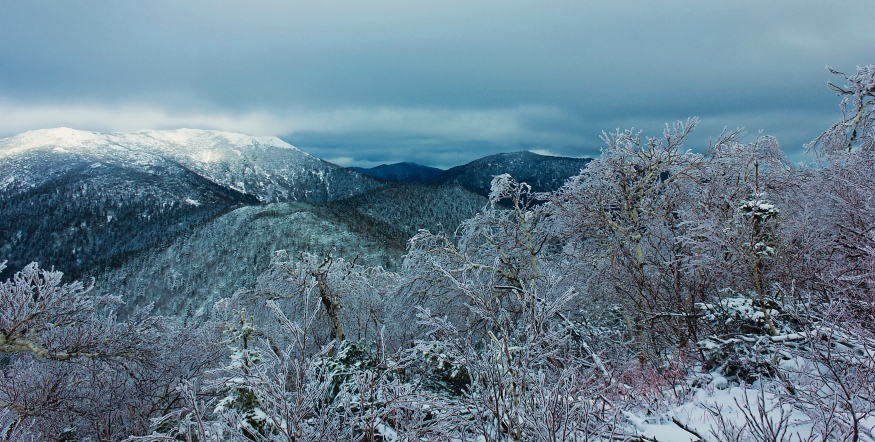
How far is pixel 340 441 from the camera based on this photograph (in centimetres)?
298

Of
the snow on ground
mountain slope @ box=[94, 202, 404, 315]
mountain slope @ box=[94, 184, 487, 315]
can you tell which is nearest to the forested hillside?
the snow on ground

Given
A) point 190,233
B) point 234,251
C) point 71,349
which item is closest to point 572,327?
point 71,349

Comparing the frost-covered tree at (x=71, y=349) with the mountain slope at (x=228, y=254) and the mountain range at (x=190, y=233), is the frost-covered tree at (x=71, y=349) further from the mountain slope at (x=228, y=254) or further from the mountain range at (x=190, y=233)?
the mountain slope at (x=228, y=254)

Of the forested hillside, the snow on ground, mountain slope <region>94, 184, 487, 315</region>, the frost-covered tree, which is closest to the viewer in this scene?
the forested hillside

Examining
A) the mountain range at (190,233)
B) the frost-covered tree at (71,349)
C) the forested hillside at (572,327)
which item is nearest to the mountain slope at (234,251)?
the mountain range at (190,233)

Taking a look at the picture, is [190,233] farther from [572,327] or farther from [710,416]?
[710,416]

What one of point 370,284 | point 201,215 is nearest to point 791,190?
point 370,284

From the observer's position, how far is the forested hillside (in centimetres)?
289

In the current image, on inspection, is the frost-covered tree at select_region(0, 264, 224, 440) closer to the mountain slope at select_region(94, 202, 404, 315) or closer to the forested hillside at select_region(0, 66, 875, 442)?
the forested hillside at select_region(0, 66, 875, 442)

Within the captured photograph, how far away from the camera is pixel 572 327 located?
15.9ft

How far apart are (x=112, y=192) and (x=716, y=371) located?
261 meters

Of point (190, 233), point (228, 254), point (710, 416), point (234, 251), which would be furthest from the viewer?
point (190, 233)

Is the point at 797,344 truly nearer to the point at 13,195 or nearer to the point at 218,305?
the point at 218,305

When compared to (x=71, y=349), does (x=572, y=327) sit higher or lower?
higher
